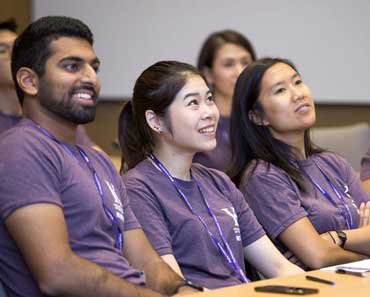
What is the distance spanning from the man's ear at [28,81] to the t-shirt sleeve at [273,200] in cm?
100

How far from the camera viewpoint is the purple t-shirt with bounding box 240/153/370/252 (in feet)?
9.67

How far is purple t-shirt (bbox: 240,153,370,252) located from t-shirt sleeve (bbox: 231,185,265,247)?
0.14 meters

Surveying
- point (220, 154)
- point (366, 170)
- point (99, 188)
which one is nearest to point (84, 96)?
point (99, 188)

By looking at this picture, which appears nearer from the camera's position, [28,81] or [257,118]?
[28,81]

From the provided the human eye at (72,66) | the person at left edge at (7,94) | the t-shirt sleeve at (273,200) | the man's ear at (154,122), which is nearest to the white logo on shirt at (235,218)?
the t-shirt sleeve at (273,200)

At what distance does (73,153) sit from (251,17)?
11.1 feet

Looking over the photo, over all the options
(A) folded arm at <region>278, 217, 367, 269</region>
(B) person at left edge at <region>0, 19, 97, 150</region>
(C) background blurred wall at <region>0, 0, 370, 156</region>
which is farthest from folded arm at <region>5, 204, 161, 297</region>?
(C) background blurred wall at <region>0, 0, 370, 156</region>

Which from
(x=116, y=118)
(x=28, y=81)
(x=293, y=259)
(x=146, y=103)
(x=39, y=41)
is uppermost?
(x=39, y=41)

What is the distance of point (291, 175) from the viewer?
120 inches

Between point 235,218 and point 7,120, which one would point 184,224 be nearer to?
point 235,218

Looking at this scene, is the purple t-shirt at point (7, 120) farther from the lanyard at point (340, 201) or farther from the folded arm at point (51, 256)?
the folded arm at point (51, 256)

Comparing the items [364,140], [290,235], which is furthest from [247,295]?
[364,140]

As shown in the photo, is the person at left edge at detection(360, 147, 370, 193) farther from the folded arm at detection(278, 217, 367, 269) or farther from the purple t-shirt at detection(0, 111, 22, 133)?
the purple t-shirt at detection(0, 111, 22, 133)

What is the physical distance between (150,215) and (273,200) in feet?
1.99
